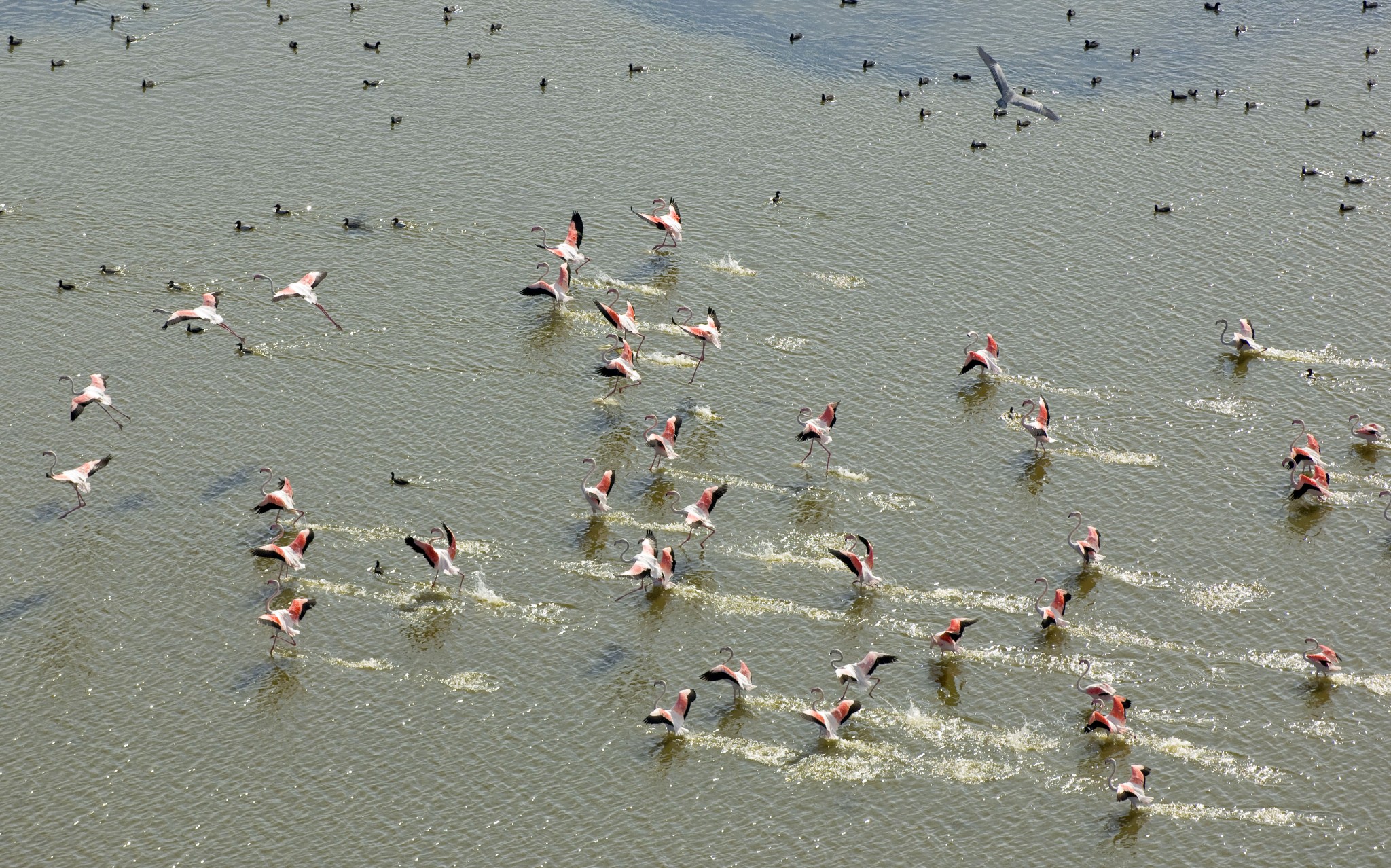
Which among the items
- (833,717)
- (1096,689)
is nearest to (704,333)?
(833,717)

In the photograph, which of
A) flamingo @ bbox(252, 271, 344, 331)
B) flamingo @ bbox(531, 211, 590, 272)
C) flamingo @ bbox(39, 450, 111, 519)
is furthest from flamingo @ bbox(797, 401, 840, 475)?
flamingo @ bbox(39, 450, 111, 519)

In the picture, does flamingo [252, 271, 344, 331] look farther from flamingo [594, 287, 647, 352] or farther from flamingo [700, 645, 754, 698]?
flamingo [700, 645, 754, 698]

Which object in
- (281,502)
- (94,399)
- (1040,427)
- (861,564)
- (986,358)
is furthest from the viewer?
(986,358)

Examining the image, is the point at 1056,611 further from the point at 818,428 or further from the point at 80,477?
the point at 80,477

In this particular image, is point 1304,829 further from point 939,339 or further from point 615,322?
point 615,322

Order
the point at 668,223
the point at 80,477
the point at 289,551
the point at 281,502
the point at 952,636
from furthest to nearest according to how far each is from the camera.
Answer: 1. the point at 668,223
2. the point at 80,477
3. the point at 281,502
4. the point at 289,551
5. the point at 952,636

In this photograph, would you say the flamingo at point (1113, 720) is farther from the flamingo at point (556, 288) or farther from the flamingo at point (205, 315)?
the flamingo at point (205, 315)

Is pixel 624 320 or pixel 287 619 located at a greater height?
pixel 624 320
